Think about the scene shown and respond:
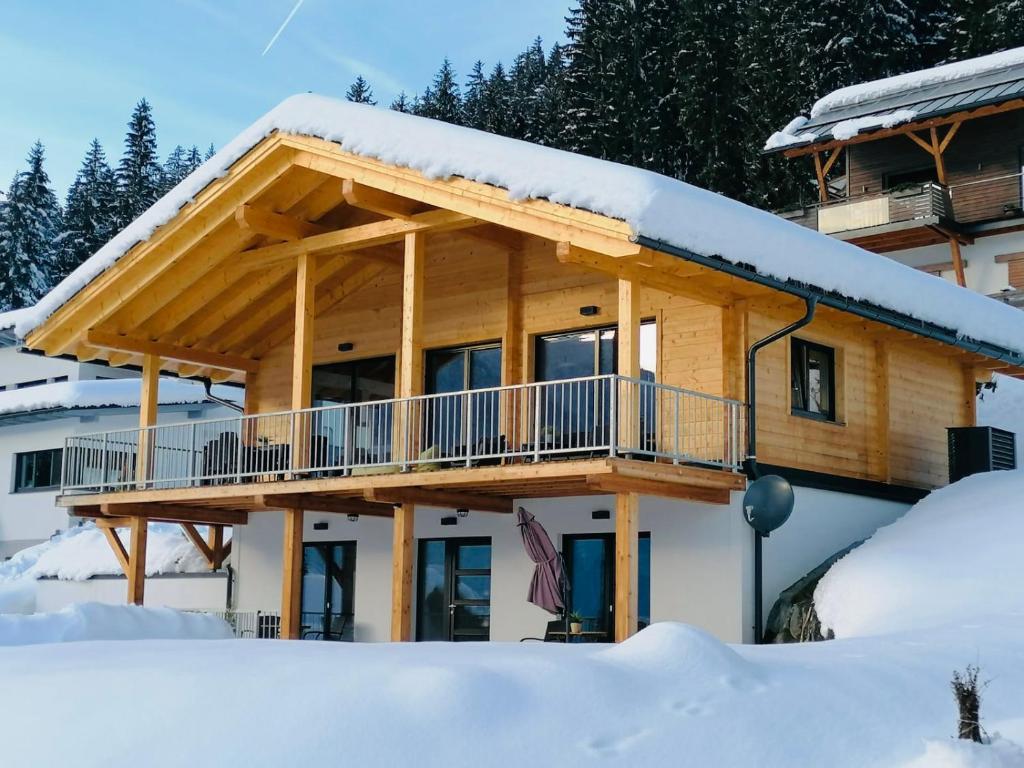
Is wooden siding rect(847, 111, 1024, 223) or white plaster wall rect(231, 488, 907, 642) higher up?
wooden siding rect(847, 111, 1024, 223)

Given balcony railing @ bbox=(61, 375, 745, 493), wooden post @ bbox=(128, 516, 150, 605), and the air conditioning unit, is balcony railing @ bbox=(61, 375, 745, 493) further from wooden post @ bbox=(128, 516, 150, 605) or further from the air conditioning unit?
the air conditioning unit

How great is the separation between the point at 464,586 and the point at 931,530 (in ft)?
18.9

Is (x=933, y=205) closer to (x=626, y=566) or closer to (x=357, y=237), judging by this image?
(x=357, y=237)

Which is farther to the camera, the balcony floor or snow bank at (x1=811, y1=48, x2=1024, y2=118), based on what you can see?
snow bank at (x1=811, y1=48, x2=1024, y2=118)

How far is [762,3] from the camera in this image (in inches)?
1858

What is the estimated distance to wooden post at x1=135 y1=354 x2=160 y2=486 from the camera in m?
18.3

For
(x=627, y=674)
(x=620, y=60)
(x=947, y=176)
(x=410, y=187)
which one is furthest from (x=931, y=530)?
(x=620, y=60)

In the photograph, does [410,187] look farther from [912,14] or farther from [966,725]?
[912,14]

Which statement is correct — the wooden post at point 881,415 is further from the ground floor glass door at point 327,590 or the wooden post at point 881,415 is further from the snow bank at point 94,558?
the snow bank at point 94,558

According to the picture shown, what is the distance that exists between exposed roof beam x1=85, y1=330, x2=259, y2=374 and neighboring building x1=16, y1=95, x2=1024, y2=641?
1.8 inches

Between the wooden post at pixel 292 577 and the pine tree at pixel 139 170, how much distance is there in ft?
154

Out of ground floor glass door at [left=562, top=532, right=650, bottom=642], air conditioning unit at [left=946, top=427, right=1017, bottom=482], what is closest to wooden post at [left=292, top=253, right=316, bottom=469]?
ground floor glass door at [left=562, top=532, right=650, bottom=642]

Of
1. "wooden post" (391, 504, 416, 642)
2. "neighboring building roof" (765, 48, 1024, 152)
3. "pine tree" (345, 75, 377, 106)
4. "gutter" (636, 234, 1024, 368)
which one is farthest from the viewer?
"pine tree" (345, 75, 377, 106)

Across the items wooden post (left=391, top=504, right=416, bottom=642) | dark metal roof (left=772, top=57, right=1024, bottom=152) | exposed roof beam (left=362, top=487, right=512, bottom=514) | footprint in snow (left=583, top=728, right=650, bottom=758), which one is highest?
dark metal roof (left=772, top=57, right=1024, bottom=152)
